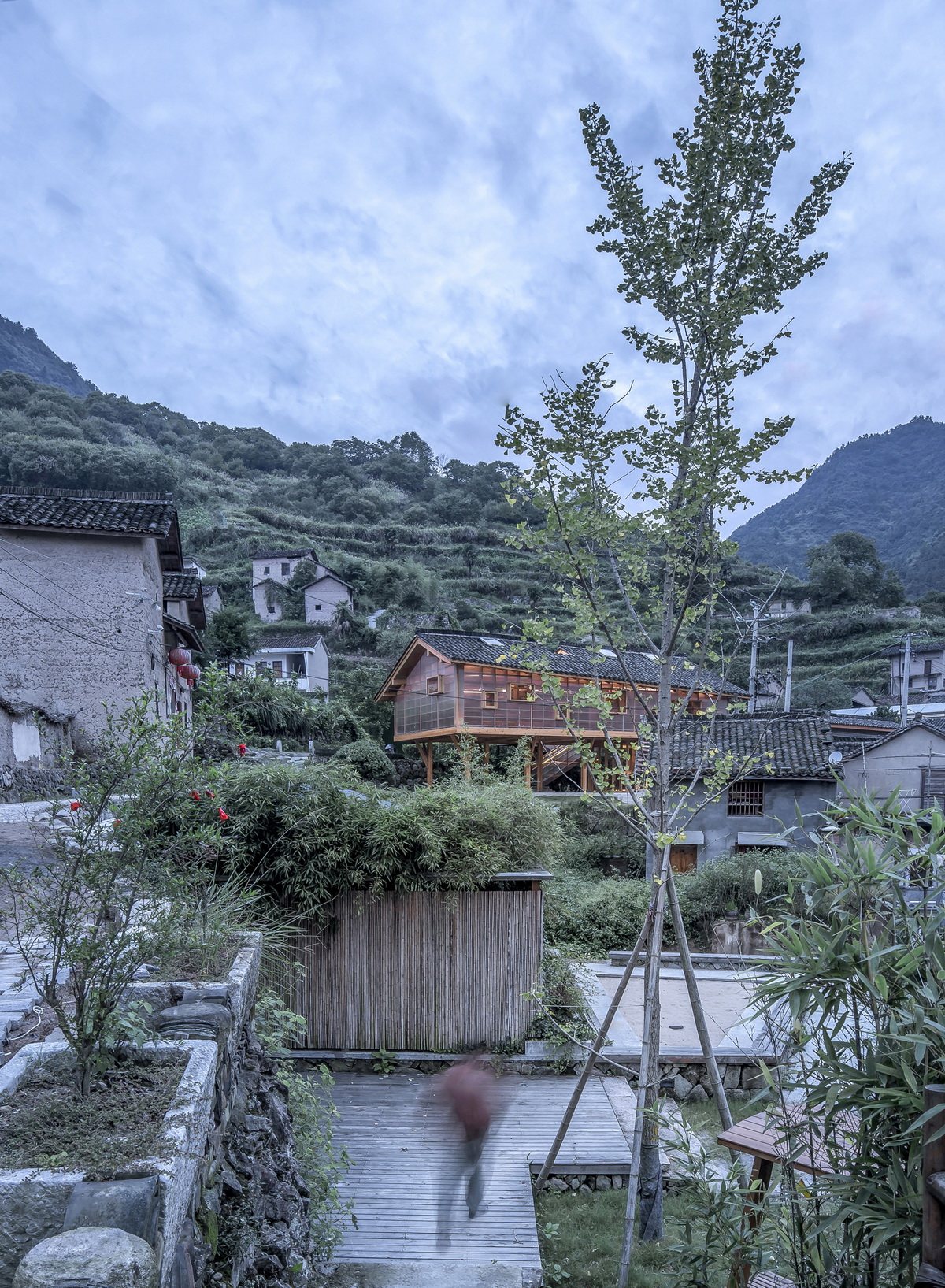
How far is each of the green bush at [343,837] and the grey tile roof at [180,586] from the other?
1245cm

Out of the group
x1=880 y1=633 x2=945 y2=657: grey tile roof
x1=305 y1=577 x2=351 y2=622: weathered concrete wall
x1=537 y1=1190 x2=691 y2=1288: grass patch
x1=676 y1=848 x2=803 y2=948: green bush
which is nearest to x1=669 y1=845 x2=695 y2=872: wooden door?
x1=676 y1=848 x2=803 y2=948: green bush

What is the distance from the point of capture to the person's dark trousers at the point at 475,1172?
4.30m

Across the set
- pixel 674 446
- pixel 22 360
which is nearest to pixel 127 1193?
pixel 674 446

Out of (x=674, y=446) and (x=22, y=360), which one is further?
(x=22, y=360)

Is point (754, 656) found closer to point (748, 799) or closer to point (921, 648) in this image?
point (748, 799)

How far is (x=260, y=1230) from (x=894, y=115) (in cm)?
1040

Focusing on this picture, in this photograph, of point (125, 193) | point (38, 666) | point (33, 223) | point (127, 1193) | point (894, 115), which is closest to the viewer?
point (127, 1193)

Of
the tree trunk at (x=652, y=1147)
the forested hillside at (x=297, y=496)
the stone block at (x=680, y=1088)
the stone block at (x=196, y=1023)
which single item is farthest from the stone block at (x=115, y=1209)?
the forested hillside at (x=297, y=496)

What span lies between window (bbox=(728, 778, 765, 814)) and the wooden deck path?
A: 324 inches

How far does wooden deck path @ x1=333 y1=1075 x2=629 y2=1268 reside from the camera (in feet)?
13.0

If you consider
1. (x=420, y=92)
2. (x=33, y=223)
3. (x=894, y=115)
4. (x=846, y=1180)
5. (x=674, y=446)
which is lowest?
(x=846, y=1180)

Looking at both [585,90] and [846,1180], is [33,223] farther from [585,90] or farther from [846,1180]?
[846,1180]

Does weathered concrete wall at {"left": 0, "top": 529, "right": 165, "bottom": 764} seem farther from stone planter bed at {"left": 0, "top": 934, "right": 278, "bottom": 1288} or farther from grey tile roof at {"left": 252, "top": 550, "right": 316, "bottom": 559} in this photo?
grey tile roof at {"left": 252, "top": 550, "right": 316, "bottom": 559}

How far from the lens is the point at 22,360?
72750 mm
